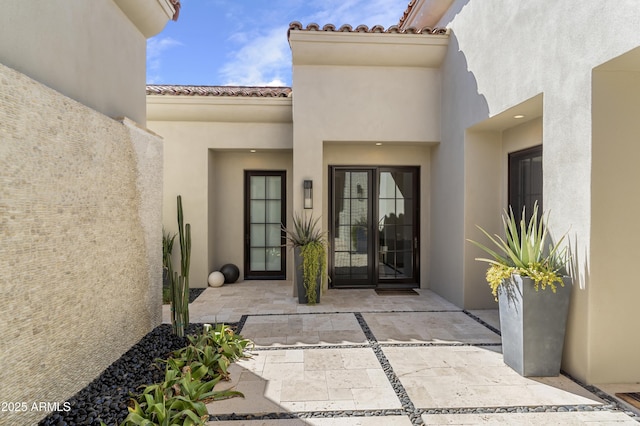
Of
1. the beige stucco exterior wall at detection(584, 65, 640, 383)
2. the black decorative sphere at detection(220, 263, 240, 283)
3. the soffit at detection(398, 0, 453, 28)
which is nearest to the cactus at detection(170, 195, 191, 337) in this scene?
the black decorative sphere at detection(220, 263, 240, 283)

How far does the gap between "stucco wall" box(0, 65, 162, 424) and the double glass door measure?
14.5 ft

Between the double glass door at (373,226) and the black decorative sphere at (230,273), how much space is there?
2402mm

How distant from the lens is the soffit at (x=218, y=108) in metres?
7.61

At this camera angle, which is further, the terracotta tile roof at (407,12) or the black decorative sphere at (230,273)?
the black decorative sphere at (230,273)

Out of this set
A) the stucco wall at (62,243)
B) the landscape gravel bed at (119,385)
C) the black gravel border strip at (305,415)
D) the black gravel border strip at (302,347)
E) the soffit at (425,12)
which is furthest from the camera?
the soffit at (425,12)

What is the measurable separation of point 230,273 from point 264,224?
150 cm

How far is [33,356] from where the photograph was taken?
2.57 m

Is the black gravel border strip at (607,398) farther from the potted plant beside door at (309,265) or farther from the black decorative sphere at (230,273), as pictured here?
the black decorative sphere at (230,273)

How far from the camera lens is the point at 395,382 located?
3547 millimetres

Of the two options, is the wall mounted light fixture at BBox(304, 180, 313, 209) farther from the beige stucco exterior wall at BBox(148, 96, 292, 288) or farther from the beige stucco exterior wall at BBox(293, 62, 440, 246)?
the beige stucco exterior wall at BBox(148, 96, 292, 288)

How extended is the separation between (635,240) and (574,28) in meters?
2.26

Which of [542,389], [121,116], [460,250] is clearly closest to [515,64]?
[460,250]

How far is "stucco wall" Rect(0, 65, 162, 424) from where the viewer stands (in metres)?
2.40

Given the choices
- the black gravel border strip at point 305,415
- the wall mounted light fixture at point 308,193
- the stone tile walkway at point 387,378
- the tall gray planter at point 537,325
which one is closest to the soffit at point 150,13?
the wall mounted light fixture at point 308,193
